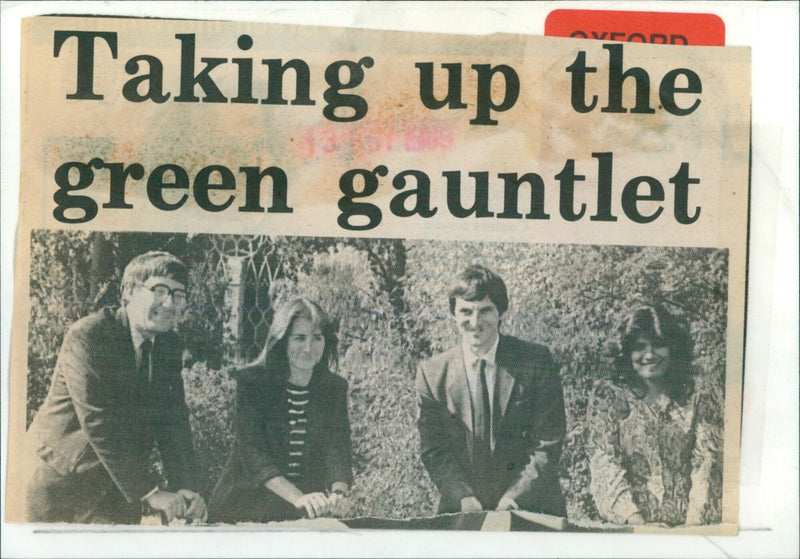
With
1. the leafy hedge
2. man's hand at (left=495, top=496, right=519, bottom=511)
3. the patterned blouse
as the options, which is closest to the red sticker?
the leafy hedge

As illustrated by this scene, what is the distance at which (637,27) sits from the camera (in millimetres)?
636

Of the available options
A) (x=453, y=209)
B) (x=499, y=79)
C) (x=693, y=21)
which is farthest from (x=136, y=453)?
(x=693, y=21)

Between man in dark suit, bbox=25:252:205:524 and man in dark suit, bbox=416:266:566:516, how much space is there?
22cm

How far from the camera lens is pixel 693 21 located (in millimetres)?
639

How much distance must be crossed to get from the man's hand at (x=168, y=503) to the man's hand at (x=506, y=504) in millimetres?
281

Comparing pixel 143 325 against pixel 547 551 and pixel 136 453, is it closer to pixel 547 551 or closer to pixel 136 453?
pixel 136 453

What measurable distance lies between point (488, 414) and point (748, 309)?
10.1 inches

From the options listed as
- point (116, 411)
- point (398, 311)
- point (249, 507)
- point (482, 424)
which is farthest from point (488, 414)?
point (116, 411)

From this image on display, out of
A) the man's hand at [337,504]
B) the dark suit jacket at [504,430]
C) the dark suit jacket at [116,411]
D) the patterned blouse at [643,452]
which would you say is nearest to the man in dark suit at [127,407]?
the dark suit jacket at [116,411]

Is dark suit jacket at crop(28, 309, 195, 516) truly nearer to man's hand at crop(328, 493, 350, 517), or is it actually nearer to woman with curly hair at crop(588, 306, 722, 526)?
man's hand at crop(328, 493, 350, 517)

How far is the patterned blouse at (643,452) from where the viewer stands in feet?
2.08

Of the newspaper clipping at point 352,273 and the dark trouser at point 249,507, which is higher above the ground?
the newspaper clipping at point 352,273

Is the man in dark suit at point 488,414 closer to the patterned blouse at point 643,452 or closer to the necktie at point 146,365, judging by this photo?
the patterned blouse at point 643,452

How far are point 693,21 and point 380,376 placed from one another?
1.40 ft
